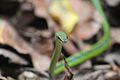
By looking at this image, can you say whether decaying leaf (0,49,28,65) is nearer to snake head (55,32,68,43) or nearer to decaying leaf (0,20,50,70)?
decaying leaf (0,20,50,70)

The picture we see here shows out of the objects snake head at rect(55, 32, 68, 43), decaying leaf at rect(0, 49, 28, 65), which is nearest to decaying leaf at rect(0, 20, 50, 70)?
decaying leaf at rect(0, 49, 28, 65)

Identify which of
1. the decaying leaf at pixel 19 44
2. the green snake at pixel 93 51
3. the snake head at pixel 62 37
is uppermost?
the snake head at pixel 62 37

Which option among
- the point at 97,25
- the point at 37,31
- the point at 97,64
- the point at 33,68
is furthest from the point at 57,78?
the point at 97,25

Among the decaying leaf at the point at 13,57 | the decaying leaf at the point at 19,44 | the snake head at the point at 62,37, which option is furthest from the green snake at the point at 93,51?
the snake head at the point at 62,37

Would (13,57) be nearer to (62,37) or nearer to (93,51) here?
(62,37)

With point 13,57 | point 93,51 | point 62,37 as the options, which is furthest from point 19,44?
point 62,37

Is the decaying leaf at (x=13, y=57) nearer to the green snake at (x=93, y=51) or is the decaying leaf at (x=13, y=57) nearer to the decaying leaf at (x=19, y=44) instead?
the decaying leaf at (x=19, y=44)

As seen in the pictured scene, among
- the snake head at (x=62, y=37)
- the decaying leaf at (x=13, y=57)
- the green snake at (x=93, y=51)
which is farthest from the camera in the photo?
the green snake at (x=93, y=51)

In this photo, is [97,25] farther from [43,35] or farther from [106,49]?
[43,35]

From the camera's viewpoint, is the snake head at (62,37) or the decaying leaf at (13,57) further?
the decaying leaf at (13,57)

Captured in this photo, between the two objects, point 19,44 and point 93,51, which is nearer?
point 19,44

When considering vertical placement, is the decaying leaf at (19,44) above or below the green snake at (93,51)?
above
